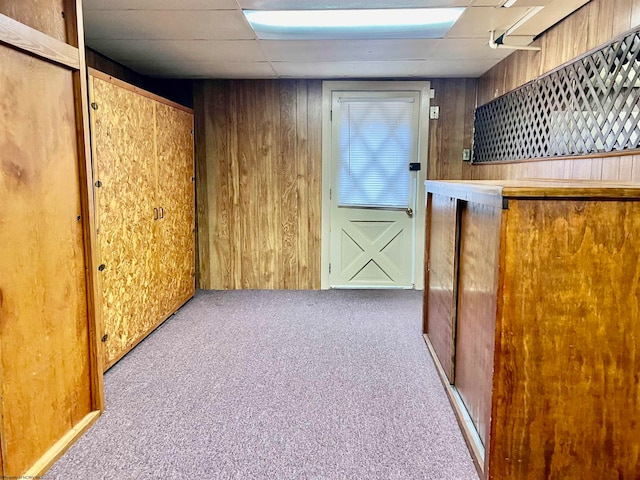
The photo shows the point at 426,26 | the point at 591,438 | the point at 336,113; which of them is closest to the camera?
the point at 591,438

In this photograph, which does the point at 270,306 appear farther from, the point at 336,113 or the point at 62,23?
the point at 62,23

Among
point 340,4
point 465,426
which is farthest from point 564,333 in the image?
point 340,4

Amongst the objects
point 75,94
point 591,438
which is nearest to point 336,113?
point 75,94

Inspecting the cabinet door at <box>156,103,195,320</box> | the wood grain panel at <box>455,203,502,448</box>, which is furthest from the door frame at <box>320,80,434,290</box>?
the wood grain panel at <box>455,203,502,448</box>

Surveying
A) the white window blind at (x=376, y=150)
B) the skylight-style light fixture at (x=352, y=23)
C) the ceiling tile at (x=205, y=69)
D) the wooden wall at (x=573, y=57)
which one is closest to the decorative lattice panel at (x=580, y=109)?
the wooden wall at (x=573, y=57)

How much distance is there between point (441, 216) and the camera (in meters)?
2.74

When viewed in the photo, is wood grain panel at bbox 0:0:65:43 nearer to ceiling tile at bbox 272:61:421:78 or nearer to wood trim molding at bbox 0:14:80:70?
wood trim molding at bbox 0:14:80:70

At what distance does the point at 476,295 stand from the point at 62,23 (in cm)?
219

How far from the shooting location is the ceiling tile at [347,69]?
387 cm

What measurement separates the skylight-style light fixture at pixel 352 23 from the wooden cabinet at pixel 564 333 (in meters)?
1.59

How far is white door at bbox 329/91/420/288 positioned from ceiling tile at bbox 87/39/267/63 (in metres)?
1.26

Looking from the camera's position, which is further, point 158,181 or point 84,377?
point 158,181

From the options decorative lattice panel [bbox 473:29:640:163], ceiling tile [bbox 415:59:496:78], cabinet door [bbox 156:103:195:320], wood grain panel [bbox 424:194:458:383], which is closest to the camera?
decorative lattice panel [bbox 473:29:640:163]

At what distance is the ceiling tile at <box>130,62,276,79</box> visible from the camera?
12.7 feet
